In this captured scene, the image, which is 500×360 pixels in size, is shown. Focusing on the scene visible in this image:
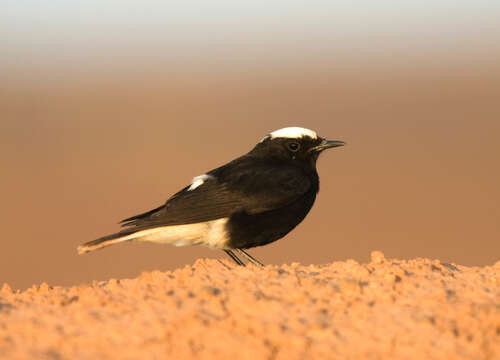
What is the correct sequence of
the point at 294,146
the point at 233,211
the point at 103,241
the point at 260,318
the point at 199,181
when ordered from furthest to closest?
the point at 294,146
the point at 199,181
the point at 233,211
the point at 103,241
the point at 260,318

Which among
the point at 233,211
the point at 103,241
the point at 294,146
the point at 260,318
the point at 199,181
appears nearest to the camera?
the point at 260,318

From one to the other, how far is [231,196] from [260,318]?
2959mm

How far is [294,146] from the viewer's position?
8227 millimetres

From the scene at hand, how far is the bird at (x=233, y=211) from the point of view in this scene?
23.6 ft

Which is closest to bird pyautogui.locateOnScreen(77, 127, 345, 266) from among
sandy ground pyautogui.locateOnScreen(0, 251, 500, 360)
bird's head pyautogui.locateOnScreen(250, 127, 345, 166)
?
bird's head pyautogui.locateOnScreen(250, 127, 345, 166)

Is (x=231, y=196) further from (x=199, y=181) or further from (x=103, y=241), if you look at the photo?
(x=103, y=241)

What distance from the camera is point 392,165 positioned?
27.9m

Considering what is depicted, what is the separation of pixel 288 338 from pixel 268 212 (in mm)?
3275

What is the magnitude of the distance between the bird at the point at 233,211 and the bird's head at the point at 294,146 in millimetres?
377

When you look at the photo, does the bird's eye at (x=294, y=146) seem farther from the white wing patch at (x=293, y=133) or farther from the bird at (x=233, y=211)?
the bird at (x=233, y=211)

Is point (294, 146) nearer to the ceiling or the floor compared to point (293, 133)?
nearer to the floor

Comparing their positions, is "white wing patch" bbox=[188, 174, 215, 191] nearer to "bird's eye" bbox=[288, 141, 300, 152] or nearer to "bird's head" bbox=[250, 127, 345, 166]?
"bird's head" bbox=[250, 127, 345, 166]

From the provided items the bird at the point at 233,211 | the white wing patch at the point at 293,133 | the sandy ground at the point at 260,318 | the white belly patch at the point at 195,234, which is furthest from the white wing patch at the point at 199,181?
the sandy ground at the point at 260,318

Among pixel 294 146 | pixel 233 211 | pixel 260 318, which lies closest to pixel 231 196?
pixel 233 211
